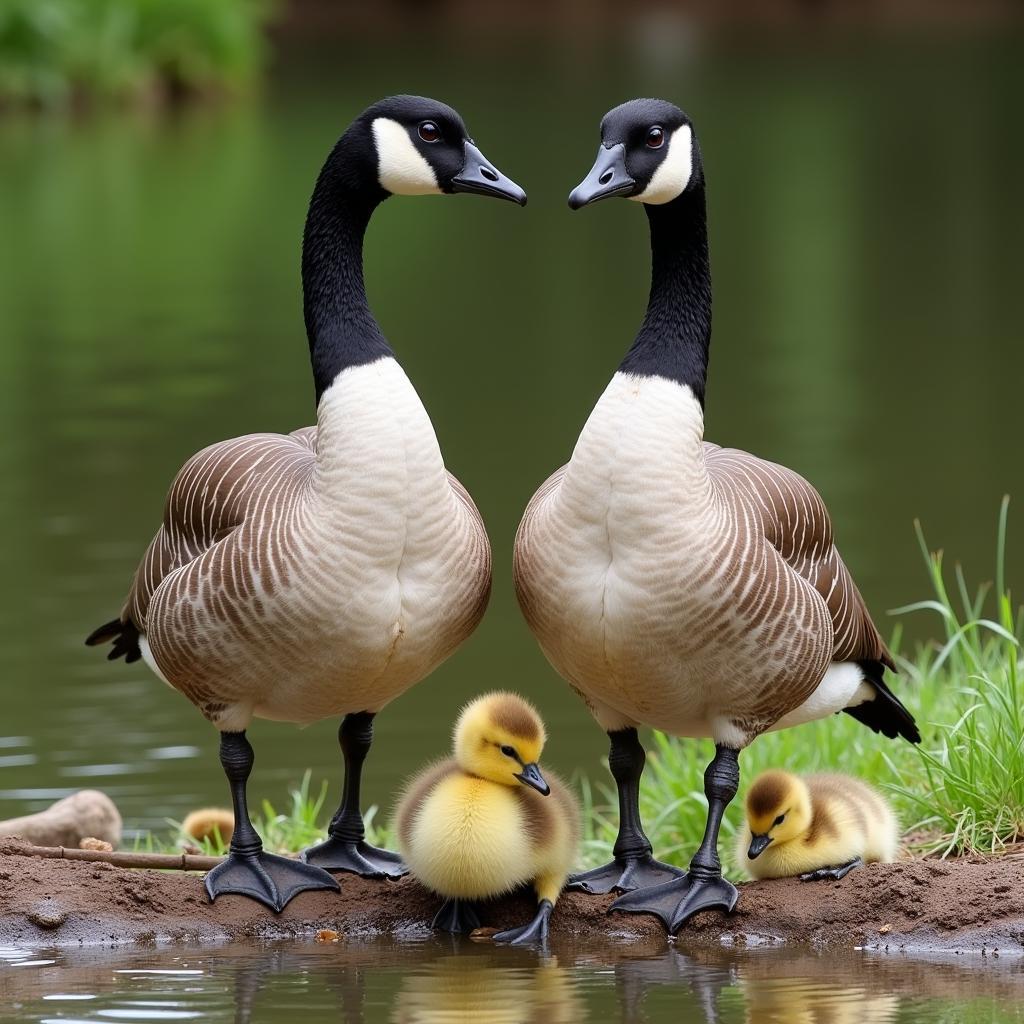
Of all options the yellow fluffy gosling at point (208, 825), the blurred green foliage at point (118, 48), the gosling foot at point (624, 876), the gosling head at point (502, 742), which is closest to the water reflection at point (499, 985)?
the gosling foot at point (624, 876)

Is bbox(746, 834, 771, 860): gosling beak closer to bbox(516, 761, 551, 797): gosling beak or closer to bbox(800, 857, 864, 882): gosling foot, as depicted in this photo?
bbox(800, 857, 864, 882): gosling foot

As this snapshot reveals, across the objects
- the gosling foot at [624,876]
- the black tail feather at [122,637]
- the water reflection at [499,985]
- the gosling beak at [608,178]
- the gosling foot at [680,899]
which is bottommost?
the water reflection at [499,985]

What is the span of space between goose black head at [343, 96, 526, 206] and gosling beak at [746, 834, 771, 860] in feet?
7.66

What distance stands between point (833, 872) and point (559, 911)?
937 mm

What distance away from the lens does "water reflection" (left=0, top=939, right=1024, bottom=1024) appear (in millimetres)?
5734

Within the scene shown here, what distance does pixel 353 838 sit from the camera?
709cm

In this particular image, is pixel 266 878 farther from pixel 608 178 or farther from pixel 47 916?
pixel 608 178

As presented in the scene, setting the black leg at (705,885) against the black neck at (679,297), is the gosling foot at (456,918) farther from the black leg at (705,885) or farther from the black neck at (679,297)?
the black neck at (679,297)

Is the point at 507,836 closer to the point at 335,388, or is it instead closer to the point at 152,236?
the point at 335,388

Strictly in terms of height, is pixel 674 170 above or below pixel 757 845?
above

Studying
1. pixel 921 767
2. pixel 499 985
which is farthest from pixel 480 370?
pixel 499 985

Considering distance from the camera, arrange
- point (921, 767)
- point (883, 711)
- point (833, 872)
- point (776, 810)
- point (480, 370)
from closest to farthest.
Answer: point (776, 810)
point (833, 872)
point (883, 711)
point (921, 767)
point (480, 370)

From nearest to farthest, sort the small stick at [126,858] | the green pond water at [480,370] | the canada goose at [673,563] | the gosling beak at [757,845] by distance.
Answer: the green pond water at [480,370] < the canada goose at [673,563] < the gosling beak at [757,845] < the small stick at [126,858]

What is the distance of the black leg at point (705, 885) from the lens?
21.2 ft
